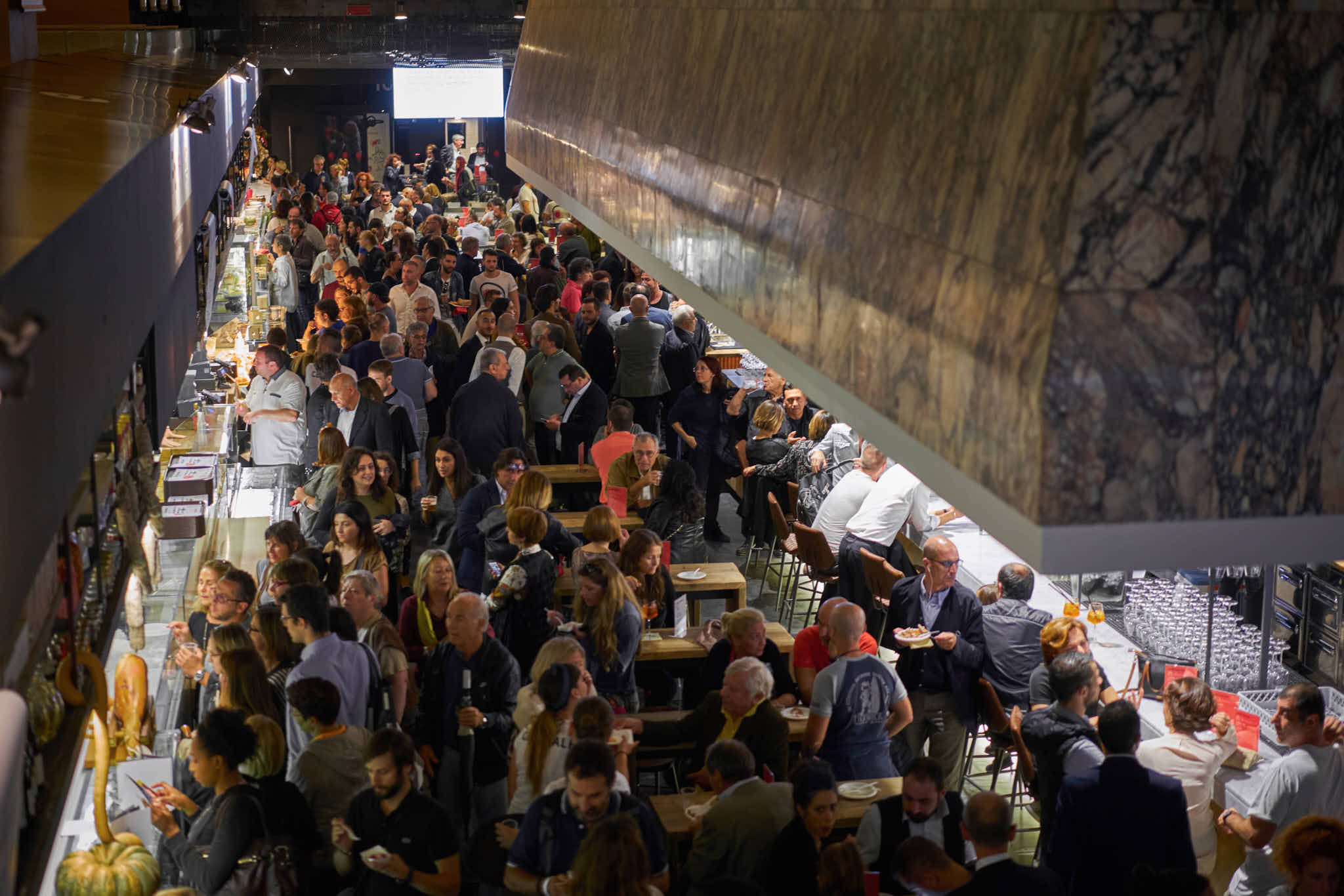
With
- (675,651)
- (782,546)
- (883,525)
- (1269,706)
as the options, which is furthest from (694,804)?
(782,546)

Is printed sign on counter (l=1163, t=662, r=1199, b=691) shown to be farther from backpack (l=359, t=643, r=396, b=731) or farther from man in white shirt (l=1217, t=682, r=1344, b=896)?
backpack (l=359, t=643, r=396, b=731)

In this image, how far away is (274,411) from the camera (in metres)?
9.46

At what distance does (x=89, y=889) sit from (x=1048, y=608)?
19.7 feet

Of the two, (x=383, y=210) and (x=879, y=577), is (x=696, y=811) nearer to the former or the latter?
(x=879, y=577)

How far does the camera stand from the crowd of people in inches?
186

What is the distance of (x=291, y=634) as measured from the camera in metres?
5.75

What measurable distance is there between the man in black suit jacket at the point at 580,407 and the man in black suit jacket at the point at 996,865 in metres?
6.31

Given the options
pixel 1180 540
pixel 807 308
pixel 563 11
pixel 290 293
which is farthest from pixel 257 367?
pixel 1180 540

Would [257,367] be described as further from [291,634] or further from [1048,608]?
[1048,608]

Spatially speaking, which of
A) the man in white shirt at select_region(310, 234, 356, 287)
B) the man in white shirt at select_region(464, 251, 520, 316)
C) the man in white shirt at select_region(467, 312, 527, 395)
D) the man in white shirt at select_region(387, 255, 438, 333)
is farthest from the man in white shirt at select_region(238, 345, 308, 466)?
the man in white shirt at select_region(310, 234, 356, 287)

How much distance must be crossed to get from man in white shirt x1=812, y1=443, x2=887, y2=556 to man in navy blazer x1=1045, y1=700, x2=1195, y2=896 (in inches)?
133

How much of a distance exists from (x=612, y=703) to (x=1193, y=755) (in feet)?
8.19

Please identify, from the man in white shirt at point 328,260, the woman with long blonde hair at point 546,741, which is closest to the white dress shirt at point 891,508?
the woman with long blonde hair at point 546,741

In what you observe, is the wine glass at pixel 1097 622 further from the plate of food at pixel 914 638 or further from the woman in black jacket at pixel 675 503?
the woman in black jacket at pixel 675 503
